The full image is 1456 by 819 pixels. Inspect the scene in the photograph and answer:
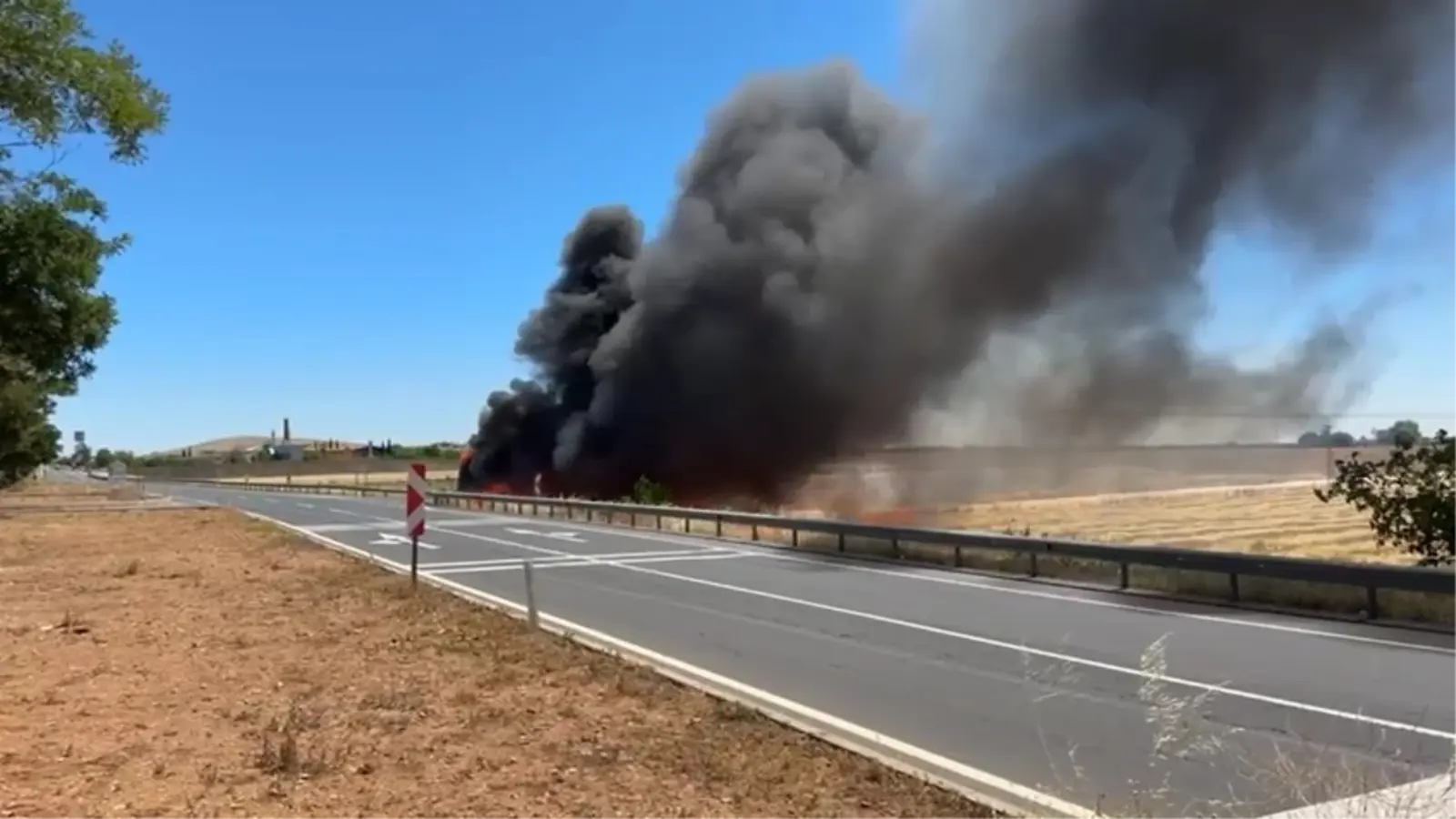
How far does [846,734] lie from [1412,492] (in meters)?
9.75

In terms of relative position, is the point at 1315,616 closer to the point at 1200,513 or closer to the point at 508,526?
the point at 508,526

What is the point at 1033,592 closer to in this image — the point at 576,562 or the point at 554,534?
the point at 576,562

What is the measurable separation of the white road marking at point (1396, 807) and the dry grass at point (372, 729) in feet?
4.93

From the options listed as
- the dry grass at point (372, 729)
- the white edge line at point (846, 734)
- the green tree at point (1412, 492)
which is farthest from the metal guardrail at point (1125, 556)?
the dry grass at point (372, 729)

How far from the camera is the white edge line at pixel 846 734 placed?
4656 mm

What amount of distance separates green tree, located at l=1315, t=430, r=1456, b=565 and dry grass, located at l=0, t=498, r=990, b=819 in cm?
949

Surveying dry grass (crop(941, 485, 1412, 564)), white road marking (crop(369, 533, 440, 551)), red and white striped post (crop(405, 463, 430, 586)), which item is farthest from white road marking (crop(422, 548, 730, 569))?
dry grass (crop(941, 485, 1412, 564))

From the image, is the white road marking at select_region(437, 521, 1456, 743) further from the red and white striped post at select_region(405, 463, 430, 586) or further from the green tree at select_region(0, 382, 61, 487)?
the green tree at select_region(0, 382, 61, 487)

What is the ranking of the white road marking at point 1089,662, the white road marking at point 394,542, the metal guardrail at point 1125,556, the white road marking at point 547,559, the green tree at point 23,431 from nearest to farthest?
the white road marking at point 1089,662 < the metal guardrail at point 1125,556 < the white road marking at point 547,559 < the white road marking at point 394,542 < the green tree at point 23,431

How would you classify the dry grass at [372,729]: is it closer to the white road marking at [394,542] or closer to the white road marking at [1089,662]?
the white road marking at [1089,662]

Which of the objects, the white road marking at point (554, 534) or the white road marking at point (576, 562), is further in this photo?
the white road marking at point (554, 534)

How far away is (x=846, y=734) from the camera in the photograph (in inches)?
230

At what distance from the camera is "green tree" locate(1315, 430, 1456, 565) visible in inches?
478

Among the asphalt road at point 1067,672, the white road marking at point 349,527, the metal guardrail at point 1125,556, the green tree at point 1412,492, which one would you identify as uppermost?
the green tree at point 1412,492
